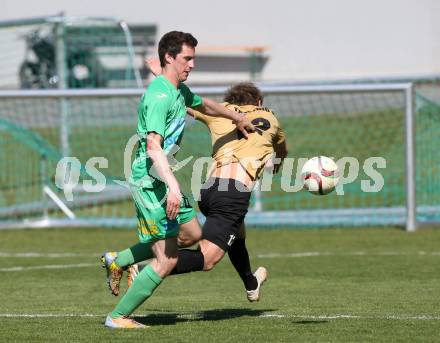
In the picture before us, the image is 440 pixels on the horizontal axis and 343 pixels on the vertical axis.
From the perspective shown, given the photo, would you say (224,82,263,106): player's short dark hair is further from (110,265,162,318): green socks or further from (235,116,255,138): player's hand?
(110,265,162,318): green socks

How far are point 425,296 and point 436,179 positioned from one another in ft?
21.5

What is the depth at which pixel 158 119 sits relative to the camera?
287 inches

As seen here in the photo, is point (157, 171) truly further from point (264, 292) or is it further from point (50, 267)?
point (50, 267)

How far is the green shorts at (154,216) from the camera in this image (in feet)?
24.5

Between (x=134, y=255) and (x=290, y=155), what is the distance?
9567 mm

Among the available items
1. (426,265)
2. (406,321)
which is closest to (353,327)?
(406,321)

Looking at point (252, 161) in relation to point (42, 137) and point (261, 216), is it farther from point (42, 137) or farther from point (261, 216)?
point (42, 137)

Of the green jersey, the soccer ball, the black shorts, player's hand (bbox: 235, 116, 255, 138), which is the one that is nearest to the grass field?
the black shorts

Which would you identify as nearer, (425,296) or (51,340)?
(51,340)

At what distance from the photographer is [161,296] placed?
979 centimetres

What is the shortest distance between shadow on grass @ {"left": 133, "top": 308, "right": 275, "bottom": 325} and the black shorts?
1.98 ft

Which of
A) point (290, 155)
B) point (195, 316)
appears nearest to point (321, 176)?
point (195, 316)

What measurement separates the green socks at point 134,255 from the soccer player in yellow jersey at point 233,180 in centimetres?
10

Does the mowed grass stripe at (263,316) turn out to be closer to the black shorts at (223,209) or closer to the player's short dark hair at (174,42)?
the black shorts at (223,209)
